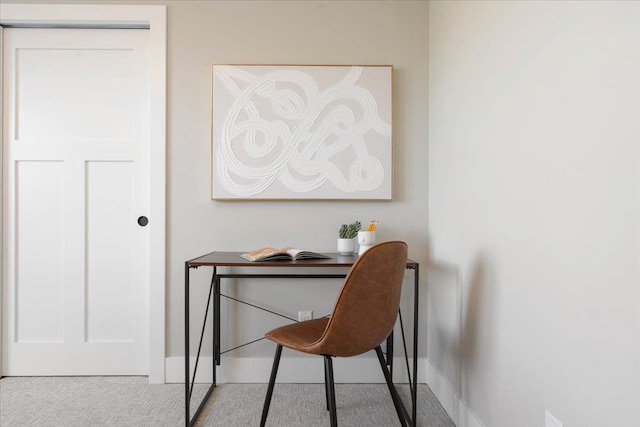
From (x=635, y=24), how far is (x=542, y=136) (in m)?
0.36

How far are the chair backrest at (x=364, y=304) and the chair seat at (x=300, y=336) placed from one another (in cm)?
7

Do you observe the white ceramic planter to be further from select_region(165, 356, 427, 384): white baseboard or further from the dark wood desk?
select_region(165, 356, 427, 384): white baseboard

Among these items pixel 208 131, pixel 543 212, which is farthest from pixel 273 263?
pixel 543 212

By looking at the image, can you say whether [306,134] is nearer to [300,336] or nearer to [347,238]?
[347,238]

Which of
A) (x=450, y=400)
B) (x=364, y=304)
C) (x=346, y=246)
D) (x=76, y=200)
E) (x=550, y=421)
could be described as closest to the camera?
(x=550, y=421)

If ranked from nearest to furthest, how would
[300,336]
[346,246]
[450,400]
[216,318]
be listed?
1. [300,336]
2. [450,400]
3. [346,246]
4. [216,318]

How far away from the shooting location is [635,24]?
780 mm

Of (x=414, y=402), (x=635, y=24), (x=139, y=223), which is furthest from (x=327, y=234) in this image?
(x=635, y=24)

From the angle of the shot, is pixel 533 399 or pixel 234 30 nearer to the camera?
pixel 533 399

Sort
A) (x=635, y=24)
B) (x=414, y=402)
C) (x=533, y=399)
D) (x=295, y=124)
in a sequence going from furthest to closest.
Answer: (x=295, y=124) < (x=414, y=402) < (x=533, y=399) < (x=635, y=24)

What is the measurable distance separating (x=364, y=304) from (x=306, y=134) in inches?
44.5

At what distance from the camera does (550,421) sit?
3.44 ft

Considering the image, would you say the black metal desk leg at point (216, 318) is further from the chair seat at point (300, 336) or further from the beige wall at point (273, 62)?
the chair seat at point (300, 336)

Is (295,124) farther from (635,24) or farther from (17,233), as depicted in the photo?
(17,233)
